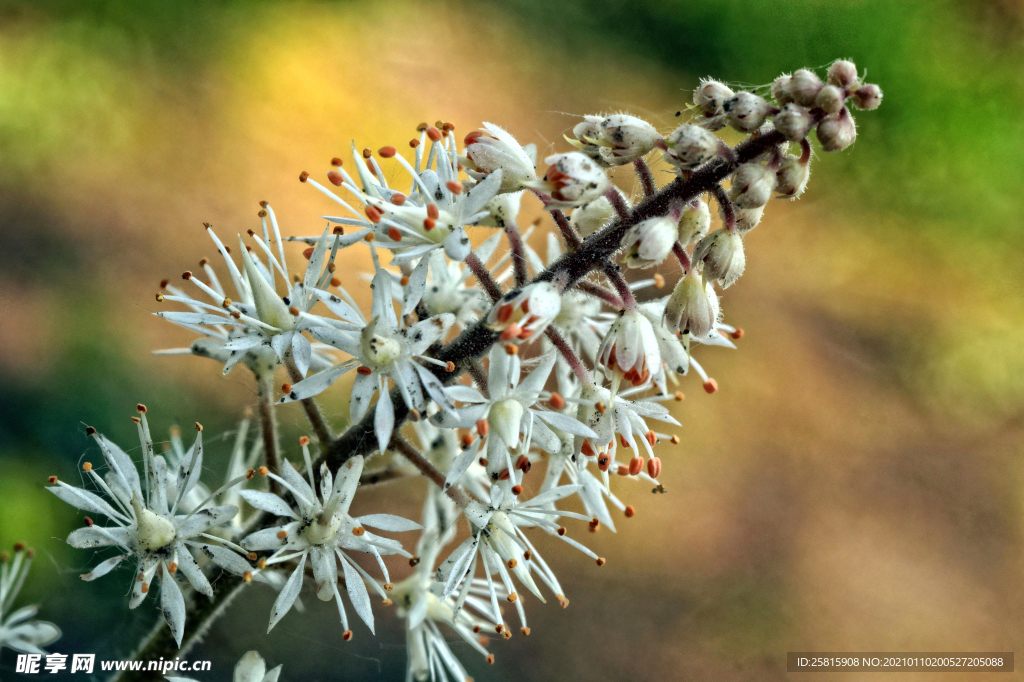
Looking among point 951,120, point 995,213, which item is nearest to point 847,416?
point 995,213

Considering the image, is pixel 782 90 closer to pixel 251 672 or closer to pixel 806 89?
pixel 806 89

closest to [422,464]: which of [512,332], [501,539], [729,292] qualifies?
[501,539]

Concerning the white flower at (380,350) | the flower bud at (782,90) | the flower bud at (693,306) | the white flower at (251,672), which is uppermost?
the flower bud at (782,90)

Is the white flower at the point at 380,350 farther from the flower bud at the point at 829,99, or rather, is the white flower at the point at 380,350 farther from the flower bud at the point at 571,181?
the flower bud at the point at 829,99

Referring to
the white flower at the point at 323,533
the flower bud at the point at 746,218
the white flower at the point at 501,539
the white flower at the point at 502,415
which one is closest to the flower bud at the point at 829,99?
the flower bud at the point at 746,218

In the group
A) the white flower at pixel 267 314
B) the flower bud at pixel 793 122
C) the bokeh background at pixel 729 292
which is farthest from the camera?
the bokeh background at pixel 729 292

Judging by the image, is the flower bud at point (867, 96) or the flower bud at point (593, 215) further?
the flower bud at point (593, 215)

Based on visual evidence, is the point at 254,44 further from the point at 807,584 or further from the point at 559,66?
the point at 807,584

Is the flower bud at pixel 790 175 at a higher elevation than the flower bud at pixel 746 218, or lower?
higher
